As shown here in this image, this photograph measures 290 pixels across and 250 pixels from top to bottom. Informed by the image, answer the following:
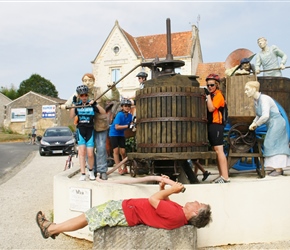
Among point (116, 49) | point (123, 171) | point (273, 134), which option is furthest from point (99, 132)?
point (116, 49)

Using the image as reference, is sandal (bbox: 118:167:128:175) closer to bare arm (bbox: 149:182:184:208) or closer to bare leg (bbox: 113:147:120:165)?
bare leg (bbox: 113:147:120:165)

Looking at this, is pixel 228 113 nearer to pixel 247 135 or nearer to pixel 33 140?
pixel 247 135

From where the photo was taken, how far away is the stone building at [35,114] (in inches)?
1789

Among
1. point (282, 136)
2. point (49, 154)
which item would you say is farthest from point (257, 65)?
point (49, 154)

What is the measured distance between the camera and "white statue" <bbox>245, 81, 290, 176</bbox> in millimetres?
5816

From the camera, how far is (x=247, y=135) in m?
5.94

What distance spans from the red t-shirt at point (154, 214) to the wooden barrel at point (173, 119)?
1.21 meters

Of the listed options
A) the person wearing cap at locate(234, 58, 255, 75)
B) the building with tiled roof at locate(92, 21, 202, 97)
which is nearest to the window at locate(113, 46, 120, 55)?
the building with tiled roof at locate(92, 21, 202, 97)

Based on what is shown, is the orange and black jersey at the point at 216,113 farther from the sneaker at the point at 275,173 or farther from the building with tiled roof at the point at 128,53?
the building with tiled roof at the point at 128,53

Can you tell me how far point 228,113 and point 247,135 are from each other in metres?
0.51

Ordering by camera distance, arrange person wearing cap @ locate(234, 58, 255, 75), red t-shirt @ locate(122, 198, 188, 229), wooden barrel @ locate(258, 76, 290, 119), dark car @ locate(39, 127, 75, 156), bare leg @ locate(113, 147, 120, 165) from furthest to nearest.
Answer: dark car @ locate(39, 127, 75, 156)
wooden barrel @ locate(258, 76, 290, 119)
bare leg @ locate(113, 147, 120, 165)
person wearing cap @ locate(234, 58, 255, 75)
red t-shirt @ locate(122, 198, 188, 229)

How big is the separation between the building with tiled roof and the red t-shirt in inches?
1107

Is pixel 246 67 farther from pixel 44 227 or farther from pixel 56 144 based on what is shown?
pixel 56 144

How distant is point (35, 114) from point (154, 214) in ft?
148
